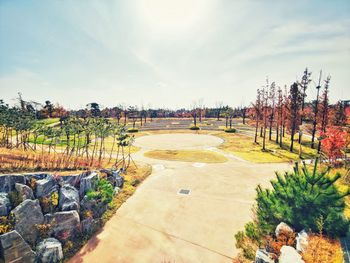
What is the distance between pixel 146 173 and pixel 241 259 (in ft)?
48.2

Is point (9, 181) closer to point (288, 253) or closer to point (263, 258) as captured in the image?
point (263, 258)

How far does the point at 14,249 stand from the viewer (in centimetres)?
977

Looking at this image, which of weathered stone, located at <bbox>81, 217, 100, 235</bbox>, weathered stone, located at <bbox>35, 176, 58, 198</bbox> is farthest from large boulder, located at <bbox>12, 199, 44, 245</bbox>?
weathered stone, located at <bbox>81, 217, 100, 235</bbox>

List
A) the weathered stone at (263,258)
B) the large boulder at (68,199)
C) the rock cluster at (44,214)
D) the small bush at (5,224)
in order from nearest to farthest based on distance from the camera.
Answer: the weathered stone at (263,258) < the rock cluster at (44,214) < the small bush at (5,224) < the large boulder at (68,199)

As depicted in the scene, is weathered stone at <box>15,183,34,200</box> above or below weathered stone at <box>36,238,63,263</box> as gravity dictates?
above

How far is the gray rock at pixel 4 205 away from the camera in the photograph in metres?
10.9

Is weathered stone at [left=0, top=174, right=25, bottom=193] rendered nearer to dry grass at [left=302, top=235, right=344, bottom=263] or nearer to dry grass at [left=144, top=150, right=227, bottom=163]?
dry grass at [left=302, top=235, right=344, bottom=263]

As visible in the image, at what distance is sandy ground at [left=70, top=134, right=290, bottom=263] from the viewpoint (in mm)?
10742

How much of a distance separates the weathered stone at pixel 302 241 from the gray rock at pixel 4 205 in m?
15.0

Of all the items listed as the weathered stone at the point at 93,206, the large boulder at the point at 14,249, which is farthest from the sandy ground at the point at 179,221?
the large boulder at the point at 14,249

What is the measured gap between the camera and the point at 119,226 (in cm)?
1315

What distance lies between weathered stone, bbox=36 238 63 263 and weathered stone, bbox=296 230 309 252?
11.7 m

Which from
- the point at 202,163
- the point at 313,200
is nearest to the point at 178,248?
the point at 313,200

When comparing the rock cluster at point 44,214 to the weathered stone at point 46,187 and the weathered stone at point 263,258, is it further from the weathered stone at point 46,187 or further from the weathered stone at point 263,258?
the weathered stone at point 263,258
